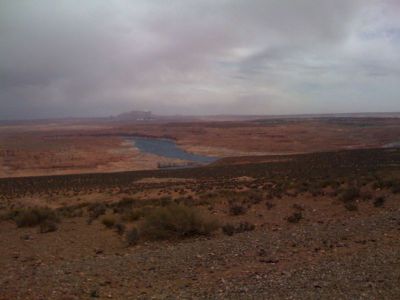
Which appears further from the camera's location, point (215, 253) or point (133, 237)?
point (133, 237)

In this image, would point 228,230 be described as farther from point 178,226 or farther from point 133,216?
point 133,216

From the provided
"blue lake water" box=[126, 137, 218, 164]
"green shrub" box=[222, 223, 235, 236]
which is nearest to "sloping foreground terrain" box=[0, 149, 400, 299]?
"green shrub" box=[222, 223, 235, 236]

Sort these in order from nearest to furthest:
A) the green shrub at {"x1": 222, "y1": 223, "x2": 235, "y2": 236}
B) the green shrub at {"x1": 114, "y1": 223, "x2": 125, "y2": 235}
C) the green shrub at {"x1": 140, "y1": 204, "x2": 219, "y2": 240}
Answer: the green shrub at {"x1": 222, "y1": 223, "x2": 235, "y2": 236} → the green shrub at {"x1": 140, "y1": 204, "x2": 219, "y2": 240} → the green shrub at {"x1": 114, "y1": 223, "x2": 125, "y2": 235}

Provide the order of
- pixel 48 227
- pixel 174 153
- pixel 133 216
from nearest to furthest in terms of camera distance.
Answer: pixel 48 227 < pixel 133 216 < pixel 174 153

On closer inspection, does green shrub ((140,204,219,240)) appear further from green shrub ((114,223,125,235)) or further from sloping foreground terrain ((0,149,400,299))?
green shrub ((114,223,125,235))

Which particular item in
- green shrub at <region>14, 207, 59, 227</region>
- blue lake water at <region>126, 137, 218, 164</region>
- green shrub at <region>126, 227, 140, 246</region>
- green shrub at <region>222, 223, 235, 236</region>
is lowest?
blue lake water at <region>126, 137, 218, 164</region>

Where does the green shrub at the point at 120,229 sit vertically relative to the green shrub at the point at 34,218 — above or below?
above

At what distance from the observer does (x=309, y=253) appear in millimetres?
10727

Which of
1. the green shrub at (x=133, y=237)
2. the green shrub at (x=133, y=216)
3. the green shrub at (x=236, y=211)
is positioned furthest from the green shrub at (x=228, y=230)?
the green shrub at (x=133, y=216)

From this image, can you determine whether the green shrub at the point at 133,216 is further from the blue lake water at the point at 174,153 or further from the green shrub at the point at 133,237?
the blue lake water at the point at 174,153

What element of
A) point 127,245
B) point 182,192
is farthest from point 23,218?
point 182,192

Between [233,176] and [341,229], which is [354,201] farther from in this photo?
[233,176]

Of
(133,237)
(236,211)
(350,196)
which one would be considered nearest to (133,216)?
(236,211)

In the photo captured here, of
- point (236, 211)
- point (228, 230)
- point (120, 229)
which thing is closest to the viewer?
point (228, 230)
